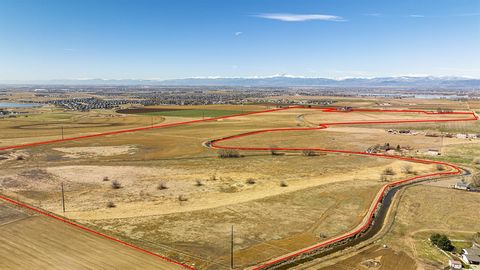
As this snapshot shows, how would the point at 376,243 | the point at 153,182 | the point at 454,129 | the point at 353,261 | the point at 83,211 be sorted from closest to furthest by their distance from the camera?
the point at 353,261, the point at 376,243, the point at 83,211, the point at 153,182, the point at 454,129

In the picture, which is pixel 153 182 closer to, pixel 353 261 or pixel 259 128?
pixel 353 261

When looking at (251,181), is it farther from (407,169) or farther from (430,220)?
(407,169)

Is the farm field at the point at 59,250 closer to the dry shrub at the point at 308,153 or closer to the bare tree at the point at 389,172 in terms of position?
the bare tree at the point at 389,172

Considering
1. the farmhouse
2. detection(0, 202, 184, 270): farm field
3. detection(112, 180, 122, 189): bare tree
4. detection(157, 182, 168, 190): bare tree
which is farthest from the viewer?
detection(112, 180, 122, 189): bare tree

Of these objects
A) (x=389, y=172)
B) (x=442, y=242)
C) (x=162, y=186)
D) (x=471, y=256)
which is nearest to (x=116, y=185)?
(x=162, y=186)

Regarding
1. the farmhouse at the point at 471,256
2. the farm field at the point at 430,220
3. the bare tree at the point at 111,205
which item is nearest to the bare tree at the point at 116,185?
the bare tree at the point at 111,205

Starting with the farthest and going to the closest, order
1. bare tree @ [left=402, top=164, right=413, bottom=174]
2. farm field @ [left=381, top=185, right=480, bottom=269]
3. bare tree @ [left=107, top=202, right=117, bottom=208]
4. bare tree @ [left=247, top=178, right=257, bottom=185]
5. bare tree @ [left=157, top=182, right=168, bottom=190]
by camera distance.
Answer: bare tree @ [left=402, top=164, right=413, bottom=174]
bare tree @ [left=247, top=178, right=257, bottom=185]
bare tree @ [left=157, top=182, right=168, bottom=190]
bare tree @ [left=107, top=202, right=117, bottom=208]
farm field @ [left=381, top=185, right=480, bottom=269]

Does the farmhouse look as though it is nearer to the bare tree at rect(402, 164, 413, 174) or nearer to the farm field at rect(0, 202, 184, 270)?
the farm field at rect(0, 202, 184, 270)

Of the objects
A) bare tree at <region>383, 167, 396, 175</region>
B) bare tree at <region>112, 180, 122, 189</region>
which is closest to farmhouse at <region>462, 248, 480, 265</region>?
bare tree at <region>383, 167, 396, 175</region>

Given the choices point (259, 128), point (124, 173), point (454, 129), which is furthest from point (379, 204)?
point (454, 129)
